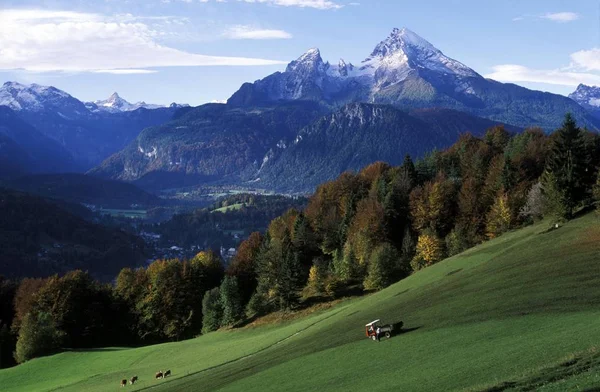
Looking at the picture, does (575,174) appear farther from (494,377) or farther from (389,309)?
(494,377)

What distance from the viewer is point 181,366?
2613 inches

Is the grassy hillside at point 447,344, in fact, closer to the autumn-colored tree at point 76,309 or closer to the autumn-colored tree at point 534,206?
the autumn-colored tree at point 534,206

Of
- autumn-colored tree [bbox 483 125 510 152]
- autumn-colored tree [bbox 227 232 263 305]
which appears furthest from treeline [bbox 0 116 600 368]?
autumn-colored tree [bbox 483 125 510 152]

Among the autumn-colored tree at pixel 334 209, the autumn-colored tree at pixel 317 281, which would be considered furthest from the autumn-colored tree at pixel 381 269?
the autumn-colored tree at pixel 334 209

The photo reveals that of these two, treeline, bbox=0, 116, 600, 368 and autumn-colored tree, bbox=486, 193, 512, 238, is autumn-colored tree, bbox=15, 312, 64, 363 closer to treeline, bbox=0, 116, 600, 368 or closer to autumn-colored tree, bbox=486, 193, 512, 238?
treeline, bbox=0, 116, 600, 368

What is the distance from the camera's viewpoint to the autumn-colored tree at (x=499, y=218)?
96.1 meters

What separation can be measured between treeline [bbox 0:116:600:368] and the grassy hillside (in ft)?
46.1

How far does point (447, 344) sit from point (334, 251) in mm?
72235

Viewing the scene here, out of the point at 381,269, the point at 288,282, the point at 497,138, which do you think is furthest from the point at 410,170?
the point at 288,282

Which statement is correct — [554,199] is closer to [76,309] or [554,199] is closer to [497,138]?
[497,138]

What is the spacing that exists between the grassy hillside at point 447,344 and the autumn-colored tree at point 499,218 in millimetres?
13927

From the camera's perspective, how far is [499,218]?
97.5 meters

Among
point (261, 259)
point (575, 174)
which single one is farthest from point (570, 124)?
point (261, 259)

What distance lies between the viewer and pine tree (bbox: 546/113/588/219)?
77613 mm
